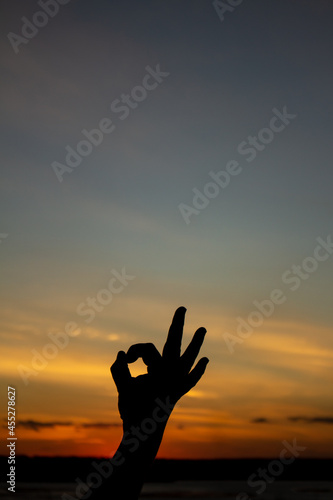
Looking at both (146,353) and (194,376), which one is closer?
(146,353)

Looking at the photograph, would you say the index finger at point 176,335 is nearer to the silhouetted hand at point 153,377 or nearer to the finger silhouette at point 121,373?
the silhouetted hand at point 153,377

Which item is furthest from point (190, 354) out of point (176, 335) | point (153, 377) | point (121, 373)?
point (121, 373)

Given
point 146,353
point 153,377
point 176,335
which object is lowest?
point 153,377

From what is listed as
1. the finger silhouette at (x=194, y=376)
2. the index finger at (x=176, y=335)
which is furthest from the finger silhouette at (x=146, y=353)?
the finger silhouette at (x=194, y=376)

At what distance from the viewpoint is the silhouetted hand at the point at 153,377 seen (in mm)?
4660

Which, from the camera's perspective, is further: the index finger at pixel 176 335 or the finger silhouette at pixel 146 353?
the index finger at pixel 176 335

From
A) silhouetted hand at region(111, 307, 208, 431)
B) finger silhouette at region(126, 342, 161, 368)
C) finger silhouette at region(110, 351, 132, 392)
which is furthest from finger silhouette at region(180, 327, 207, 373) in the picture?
finger silhouette at region(110, 351, 132, 392)

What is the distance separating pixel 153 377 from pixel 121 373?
11.6 inches

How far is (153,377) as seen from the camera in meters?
4.71

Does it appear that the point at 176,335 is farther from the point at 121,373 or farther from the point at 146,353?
the point at 121,373

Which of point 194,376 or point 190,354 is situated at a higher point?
point 190,354

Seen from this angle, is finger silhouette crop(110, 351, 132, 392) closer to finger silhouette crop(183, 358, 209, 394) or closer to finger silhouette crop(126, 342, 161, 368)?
finger silhouette crop(126, 342, 161, 368)

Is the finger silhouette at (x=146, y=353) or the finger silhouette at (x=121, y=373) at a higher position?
the finger silhouette at (x=146, y=353)

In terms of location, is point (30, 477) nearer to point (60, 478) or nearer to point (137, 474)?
point (60, 478)
